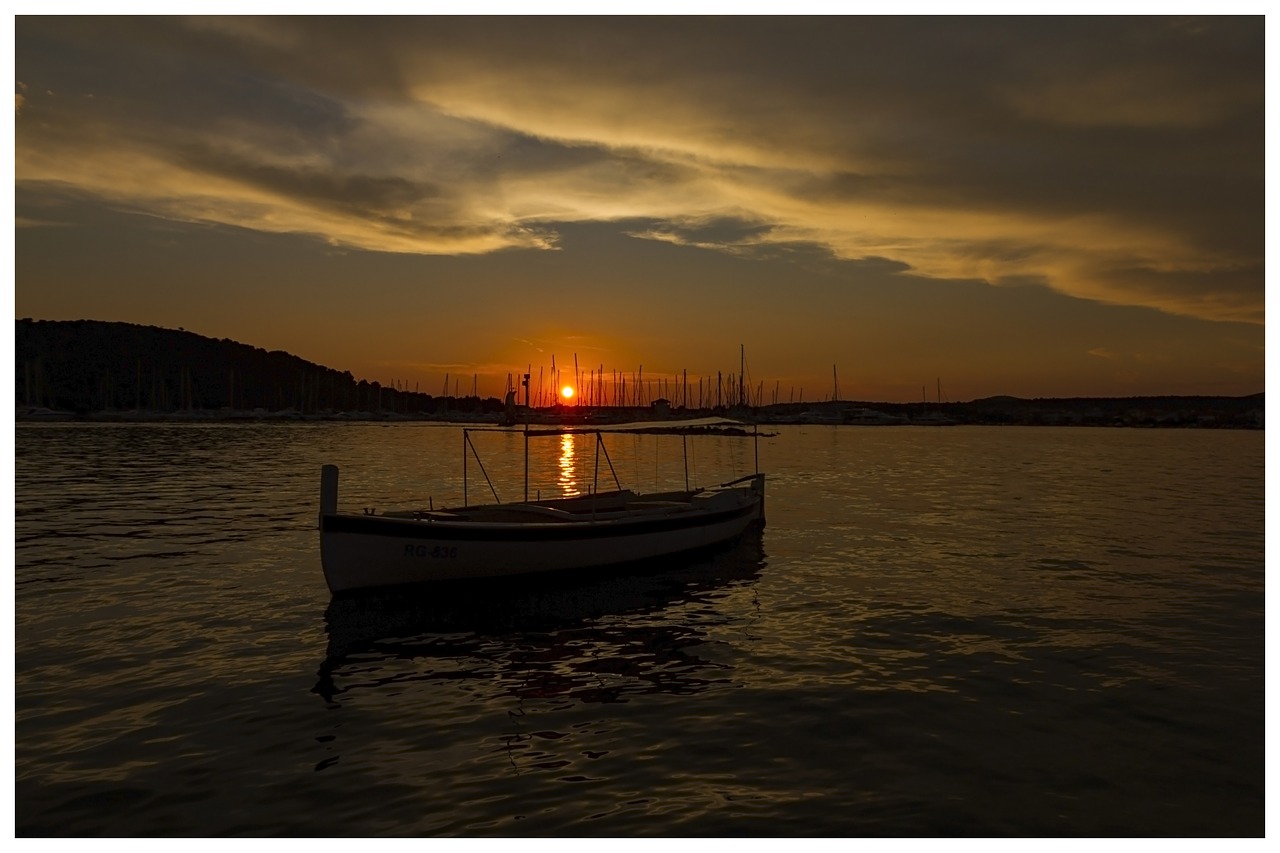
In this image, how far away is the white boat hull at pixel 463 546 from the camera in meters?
20.9

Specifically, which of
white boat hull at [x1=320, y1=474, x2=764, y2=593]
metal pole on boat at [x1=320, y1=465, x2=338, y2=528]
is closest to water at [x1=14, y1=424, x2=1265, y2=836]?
white boat hull at [x1=320, y1=474, x2=764, y2=593]

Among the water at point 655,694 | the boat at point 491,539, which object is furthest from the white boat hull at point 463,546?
the water at point 655,694

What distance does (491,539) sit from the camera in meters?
22.0

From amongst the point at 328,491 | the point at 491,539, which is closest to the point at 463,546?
the point at 491,539

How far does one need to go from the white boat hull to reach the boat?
25 millimetres

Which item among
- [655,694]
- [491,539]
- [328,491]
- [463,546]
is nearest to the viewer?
[655,694]

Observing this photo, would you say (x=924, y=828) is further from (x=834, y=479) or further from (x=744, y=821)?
(x=834, y=479)

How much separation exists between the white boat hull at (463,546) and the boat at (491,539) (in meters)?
0.03

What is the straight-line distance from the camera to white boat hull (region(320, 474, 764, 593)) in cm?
2086

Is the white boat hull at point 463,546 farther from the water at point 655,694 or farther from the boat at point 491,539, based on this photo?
the water at point 655,694

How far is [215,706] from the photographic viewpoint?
13.6 meters

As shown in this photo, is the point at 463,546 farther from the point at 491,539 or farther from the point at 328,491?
the point at 328,491

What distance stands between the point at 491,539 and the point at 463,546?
0.75 meters

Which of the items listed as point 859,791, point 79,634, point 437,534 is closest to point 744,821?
point 859,791
